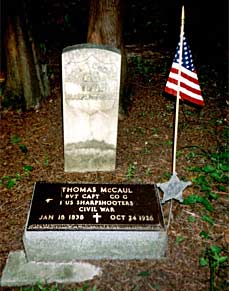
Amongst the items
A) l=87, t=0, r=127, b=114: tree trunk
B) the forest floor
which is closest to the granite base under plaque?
the forest floor

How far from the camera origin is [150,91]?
7664mm

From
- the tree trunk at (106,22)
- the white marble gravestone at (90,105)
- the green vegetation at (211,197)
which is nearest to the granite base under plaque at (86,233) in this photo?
the green vegetation at (211,197)

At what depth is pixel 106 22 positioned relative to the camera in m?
6.10

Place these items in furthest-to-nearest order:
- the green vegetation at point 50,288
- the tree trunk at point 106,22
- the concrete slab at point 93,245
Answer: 1. the tree trunk at point 106,22
2. the concrete slab at point 93,245
3. the green vegetation at point 50,288

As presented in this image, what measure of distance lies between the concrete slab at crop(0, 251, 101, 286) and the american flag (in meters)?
2.26

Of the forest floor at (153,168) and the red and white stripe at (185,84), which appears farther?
the red and white stripe at (185,84)

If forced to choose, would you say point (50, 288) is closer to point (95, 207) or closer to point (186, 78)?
point (95, 207)

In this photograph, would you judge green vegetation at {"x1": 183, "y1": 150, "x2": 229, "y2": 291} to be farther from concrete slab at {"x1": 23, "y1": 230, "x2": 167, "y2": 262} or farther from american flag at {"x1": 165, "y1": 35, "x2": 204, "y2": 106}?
american flag at {"x1": 165, "y1": 35, "x2": 204, "y2": 106}

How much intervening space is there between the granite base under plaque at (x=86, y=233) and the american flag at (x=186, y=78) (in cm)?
139

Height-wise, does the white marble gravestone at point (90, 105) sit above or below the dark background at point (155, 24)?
below

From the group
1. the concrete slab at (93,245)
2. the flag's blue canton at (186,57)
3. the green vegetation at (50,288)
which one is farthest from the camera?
the flag's blue canton at (186,57)

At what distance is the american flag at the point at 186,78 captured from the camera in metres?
4.13

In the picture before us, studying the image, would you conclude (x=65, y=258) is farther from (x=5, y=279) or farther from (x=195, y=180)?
(x=195, y=180)

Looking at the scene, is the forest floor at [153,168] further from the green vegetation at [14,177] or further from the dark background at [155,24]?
the dark background at [155,24]
